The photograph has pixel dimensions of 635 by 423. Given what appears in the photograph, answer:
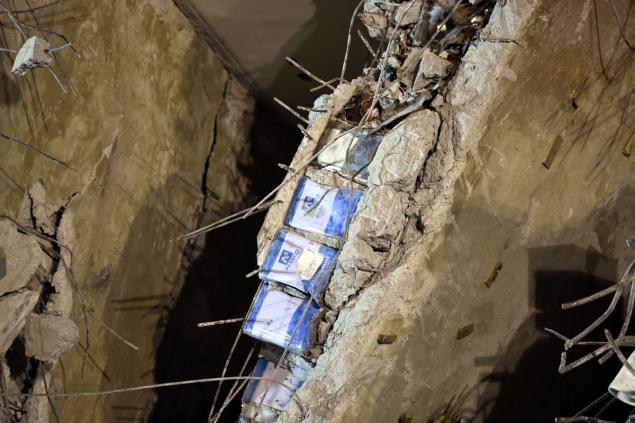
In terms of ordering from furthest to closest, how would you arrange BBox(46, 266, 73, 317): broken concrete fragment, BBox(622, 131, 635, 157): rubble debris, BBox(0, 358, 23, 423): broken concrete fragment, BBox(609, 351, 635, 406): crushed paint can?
BBox(46, 266, 73, 317): broken concrete fragment
BBox(0, 358, 23, 423): broken concrete fragment
BBox(622, 131, 635, 157): rubble debris
BBox(609, 351, 635, 406): crushed paint can

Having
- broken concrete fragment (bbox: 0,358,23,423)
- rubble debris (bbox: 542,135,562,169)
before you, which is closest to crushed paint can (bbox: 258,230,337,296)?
rubble debris (bbox: 542,135,562,169)

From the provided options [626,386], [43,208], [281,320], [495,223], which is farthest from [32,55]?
[626,386]

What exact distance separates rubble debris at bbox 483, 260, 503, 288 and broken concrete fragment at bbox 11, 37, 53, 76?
167 centimetres

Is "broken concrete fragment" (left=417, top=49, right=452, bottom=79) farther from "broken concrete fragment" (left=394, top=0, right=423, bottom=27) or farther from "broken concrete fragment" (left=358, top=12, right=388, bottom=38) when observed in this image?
"broken concrete fragment" (left=358, top=12, right=388, bottom=38)

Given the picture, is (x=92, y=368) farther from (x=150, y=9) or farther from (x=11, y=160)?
(x=150, y=9)

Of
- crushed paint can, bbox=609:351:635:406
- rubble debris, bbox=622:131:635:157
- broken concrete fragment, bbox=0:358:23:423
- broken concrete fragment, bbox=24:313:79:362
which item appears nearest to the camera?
crushed paint can, bbox=609:351:635:406

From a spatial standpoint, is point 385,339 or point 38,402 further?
point 38,402

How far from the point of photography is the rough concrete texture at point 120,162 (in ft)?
8.42

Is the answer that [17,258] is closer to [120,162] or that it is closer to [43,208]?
[43,208]

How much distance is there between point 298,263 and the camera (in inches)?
84.0

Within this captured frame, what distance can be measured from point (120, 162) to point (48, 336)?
2.96 feet

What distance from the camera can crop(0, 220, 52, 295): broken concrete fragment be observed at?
7.87 feet

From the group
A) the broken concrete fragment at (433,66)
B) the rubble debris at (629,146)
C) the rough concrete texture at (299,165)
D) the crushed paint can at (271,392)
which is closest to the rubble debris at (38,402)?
the crushed paint can at (271,392)

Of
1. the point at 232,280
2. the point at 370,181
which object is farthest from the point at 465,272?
the point at 232,280
